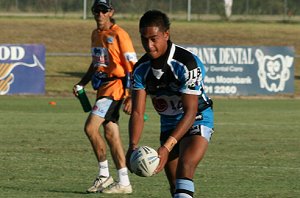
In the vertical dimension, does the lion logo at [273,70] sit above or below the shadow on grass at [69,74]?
above

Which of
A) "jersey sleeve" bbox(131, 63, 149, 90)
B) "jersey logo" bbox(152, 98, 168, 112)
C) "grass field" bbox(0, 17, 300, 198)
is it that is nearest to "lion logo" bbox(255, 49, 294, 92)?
"grass field" bbox(0, 17, 300, 198)

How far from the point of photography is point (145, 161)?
26.1 feet

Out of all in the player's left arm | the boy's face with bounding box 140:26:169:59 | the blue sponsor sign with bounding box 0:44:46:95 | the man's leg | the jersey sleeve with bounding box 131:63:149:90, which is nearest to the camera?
the player's left arm

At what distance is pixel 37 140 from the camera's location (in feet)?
57.0

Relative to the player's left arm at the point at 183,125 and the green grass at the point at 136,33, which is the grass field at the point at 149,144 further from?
the green grass at the point at 136,33

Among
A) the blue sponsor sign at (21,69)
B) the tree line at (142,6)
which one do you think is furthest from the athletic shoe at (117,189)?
the tree line at (142,6)

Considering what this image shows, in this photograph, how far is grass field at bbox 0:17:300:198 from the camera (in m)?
12.0

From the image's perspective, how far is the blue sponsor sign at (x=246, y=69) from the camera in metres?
29.2

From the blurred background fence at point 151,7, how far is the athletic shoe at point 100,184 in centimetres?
3627

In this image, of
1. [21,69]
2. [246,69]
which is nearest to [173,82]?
[21,69]

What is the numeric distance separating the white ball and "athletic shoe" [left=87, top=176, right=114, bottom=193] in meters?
3.71

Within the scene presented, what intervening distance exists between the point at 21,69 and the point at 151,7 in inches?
907

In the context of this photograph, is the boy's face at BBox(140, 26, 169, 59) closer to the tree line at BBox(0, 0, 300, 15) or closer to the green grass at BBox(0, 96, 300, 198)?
the green grass at BBox(0, 96, 300, 198)

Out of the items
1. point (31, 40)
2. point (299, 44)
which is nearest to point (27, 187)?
point (31, 40)
